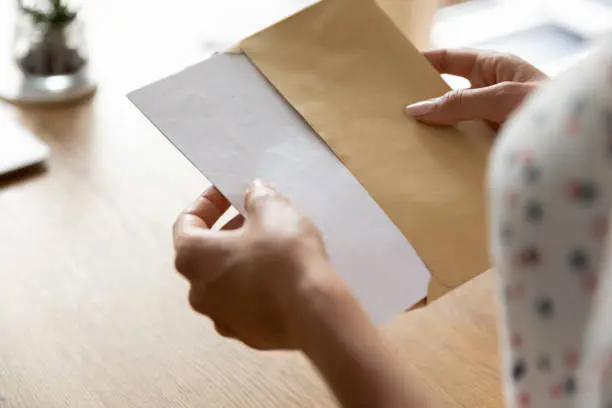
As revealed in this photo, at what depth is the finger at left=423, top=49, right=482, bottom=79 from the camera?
834mm

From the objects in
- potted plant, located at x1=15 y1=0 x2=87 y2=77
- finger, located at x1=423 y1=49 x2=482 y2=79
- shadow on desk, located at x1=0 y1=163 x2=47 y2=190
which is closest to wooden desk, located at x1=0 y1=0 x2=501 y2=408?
shadow on desk, located at x1=0 y1=163 x2=47 y2=190

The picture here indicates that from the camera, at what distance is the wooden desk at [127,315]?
69 cm

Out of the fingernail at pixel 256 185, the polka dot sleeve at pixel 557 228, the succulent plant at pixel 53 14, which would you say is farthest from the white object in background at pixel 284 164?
the succulent plant at pixel 53 14

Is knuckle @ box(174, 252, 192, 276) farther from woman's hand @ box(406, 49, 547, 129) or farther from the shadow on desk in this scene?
the shadow on desk

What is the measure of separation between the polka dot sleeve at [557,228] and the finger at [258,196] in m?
0.22

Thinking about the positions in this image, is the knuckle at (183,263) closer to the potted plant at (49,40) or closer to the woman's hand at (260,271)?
the woman's hand at (260,271)

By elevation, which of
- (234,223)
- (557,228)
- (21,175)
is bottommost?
(21,175)

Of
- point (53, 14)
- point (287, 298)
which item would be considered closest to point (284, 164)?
point (287, 298)

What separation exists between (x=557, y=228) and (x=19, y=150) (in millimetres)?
721

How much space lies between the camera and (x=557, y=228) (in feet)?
1.25

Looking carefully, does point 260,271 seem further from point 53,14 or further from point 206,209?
point 53,14

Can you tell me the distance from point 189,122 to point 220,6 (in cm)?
78

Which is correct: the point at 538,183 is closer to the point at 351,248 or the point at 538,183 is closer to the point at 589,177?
the point at 589,177

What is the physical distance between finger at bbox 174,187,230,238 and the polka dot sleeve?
0.94ft
